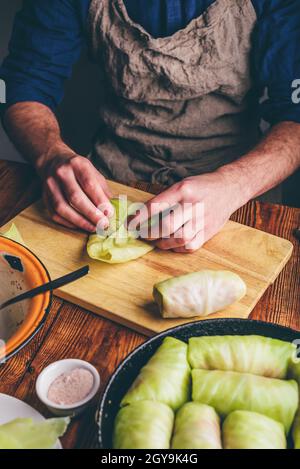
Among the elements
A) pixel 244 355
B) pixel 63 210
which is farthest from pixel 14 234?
pixel 244 355

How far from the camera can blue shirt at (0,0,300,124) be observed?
1652 millimetres

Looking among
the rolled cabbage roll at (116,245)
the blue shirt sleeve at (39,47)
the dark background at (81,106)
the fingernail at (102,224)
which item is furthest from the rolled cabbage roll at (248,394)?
the dark background at (81,106)

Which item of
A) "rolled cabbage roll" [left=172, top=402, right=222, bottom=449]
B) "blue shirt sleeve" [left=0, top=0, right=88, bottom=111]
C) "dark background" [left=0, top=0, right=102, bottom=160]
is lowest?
"dark background" [left=0, top=0, right=102, bottom=160]

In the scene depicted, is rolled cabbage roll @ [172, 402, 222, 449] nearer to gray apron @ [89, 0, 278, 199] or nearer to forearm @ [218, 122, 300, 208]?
forearm @ [218, 122, 300, 208]

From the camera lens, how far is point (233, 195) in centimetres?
142

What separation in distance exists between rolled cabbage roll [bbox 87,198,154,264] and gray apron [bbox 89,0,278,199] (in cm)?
52


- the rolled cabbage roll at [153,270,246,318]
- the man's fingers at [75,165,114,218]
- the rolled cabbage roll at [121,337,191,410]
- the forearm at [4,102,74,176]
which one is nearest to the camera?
the rolled cabbage roll at [121,337,191,410]

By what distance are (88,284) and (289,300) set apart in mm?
463

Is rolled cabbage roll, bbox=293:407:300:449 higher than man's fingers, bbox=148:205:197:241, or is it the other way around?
rolled cabbage roll, bbox=293:407:300:449

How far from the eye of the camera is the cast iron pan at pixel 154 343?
0.76 meters

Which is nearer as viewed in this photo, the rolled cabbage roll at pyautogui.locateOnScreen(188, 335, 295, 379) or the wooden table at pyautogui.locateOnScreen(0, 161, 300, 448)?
the rolled cabbage roll at pyautogui.locateOnScreen(188, 335, 295, 379)

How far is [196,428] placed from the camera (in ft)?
2.30

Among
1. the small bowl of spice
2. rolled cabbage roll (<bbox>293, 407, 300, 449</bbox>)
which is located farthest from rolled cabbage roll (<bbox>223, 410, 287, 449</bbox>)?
the small bowl of spice

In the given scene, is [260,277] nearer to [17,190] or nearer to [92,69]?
[17,190]
